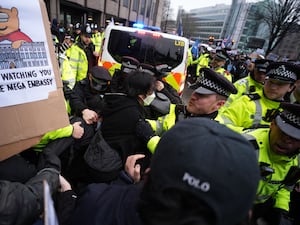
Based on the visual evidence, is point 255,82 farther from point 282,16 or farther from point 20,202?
point 282,16

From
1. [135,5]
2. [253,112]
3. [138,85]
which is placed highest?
[135,5]

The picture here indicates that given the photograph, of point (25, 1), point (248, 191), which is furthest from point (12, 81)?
point (248, 191)

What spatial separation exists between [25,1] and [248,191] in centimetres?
121

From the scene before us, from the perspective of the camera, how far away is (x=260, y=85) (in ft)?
10.7

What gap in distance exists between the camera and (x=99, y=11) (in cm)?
1936

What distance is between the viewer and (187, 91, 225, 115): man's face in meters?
1.83

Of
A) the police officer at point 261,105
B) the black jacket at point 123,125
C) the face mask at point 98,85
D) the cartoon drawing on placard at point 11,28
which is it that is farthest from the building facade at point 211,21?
the cartoon drawing on placard at point 11,28

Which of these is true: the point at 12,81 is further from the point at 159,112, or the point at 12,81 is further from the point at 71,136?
the point at 159,112

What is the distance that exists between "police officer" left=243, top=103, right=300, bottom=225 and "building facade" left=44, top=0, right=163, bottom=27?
12.0 m

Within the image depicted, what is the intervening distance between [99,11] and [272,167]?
21219 mm

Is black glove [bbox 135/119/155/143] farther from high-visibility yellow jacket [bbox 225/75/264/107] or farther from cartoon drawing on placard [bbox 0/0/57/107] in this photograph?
high-visibility yellow jacket [bbox 225/75/264/107]

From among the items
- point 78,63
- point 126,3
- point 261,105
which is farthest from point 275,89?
point 126,3

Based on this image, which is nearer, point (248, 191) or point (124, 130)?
point (248, 191)

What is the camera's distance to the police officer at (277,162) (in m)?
1.43
